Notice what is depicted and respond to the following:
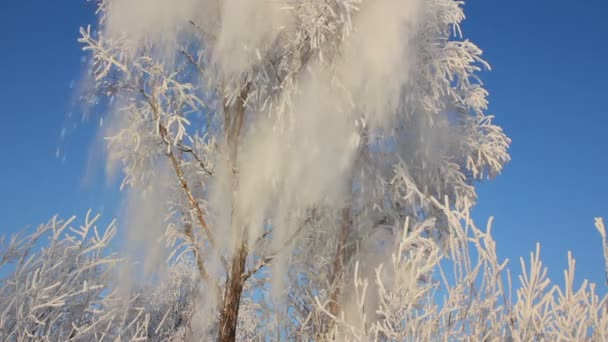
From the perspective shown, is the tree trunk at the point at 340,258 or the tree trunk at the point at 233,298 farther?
the tree trunk at the point at 340,258

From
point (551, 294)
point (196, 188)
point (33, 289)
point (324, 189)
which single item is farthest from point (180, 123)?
point (551, 294)

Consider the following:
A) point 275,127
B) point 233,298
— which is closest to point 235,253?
point 233,298

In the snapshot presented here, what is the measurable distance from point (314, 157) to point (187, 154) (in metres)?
Result: 2.18

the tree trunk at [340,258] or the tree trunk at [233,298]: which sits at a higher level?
the tree trunk at [340,258]

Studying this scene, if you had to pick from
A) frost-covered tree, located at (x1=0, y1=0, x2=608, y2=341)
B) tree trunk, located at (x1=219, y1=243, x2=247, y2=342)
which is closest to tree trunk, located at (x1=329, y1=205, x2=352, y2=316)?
frost-covered tree, located at (x1=0, y1=0, x2=608, y2=341)

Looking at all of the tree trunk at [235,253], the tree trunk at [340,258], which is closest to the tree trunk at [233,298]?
the tree trunk at [235,253]

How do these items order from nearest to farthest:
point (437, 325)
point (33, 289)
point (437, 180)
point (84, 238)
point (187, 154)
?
point (437, 325), point (33, 289), point (84, 238), point (187, 154), point (437, 180)

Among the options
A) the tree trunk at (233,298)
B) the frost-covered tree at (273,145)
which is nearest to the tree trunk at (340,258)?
the frost-covered tree at (273,145)

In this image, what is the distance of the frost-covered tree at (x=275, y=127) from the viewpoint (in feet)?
23.9

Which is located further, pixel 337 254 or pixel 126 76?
pixel 337 254

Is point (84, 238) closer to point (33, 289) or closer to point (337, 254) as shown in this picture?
point (33, 289)

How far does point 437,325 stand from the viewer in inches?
143

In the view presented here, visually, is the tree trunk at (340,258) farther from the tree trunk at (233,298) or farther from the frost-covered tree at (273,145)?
the tree trunk at (233,298)

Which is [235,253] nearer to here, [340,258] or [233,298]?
[233,298]
